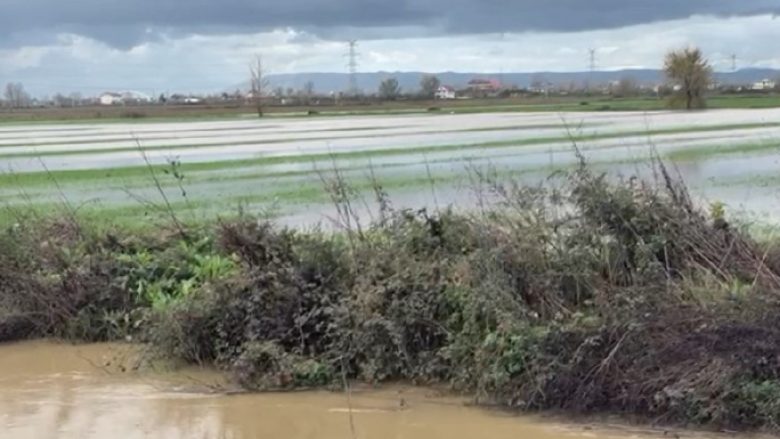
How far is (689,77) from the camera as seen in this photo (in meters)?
77.9

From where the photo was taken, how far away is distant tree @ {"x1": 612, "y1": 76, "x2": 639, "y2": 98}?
115000mm

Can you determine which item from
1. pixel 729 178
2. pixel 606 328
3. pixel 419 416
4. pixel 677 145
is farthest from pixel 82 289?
pixel 677 145

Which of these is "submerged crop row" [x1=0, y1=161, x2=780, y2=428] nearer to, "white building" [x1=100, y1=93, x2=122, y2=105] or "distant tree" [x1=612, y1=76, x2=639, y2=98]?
"distant tree" [x1=612, y1=76, x2=639, y2=98]

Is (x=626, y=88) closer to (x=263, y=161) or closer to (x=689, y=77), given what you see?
(x=689, y=77)

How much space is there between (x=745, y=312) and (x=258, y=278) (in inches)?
187

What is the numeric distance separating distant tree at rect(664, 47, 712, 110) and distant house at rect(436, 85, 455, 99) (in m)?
52.9

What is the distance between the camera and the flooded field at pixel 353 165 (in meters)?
19.4

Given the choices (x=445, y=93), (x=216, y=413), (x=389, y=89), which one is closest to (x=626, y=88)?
(x=445, y=93)

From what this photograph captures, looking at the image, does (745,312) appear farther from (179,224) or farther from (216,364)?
(179,224)

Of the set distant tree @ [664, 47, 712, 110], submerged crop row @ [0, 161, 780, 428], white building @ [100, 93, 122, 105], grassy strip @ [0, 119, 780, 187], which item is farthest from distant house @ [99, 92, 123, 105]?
submerged crop row @ [0, 161, 780, 428]

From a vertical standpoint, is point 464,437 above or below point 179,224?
below

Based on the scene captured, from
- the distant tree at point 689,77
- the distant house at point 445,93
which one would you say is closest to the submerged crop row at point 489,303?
the distant tree at point 689,77

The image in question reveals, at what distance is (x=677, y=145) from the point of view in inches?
1287

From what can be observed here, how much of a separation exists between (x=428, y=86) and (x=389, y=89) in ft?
18.6
